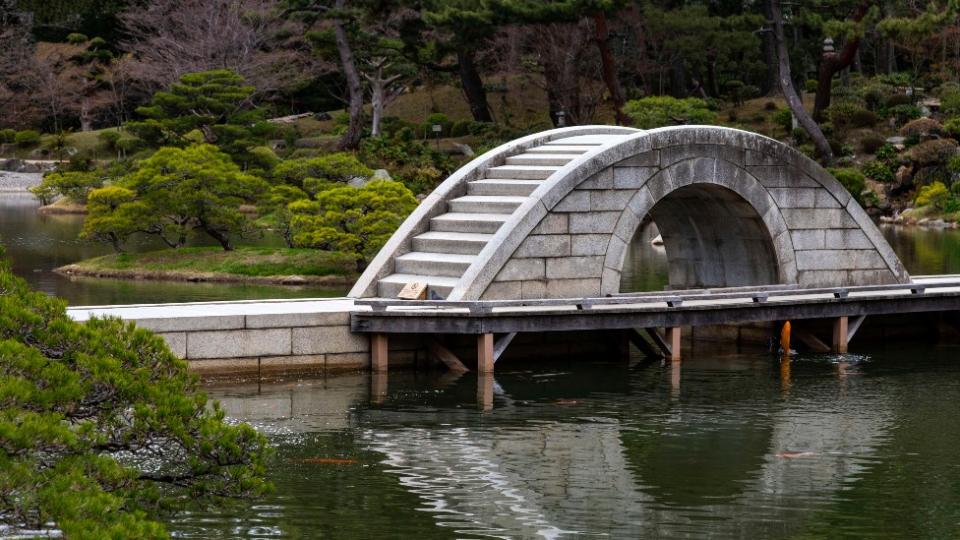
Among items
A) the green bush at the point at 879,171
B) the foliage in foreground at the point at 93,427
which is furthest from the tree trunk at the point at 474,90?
the foliage in foreground at the point at 93,427

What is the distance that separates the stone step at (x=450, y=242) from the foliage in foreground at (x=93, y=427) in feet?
40.8

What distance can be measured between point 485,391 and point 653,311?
3.20m

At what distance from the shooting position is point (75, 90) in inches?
2650

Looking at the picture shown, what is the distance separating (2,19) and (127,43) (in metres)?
10.3

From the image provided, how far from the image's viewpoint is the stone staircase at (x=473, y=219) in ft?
72.9

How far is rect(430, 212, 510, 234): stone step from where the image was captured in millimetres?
22453

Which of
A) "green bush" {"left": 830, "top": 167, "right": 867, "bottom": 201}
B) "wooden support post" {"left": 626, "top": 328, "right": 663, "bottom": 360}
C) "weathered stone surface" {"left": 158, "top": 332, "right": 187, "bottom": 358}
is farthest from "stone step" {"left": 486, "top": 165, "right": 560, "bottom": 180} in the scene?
"green bush" {"left": 830, "top": 167, "right": 867, "bottom": 201}

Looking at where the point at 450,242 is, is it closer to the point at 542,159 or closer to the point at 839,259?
the point at 542,159

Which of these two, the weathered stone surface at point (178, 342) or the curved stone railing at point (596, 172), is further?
the curved stone railing at point (596, 172)

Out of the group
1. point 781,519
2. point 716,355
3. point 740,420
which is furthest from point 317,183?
point 781,519

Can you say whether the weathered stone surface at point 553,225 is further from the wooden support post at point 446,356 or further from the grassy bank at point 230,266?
the grassy bank at point 230,266

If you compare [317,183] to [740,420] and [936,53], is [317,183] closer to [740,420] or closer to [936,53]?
[740,420]

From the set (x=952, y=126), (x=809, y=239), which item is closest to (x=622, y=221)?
(x=809, y=239)

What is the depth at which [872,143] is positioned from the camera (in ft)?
180
